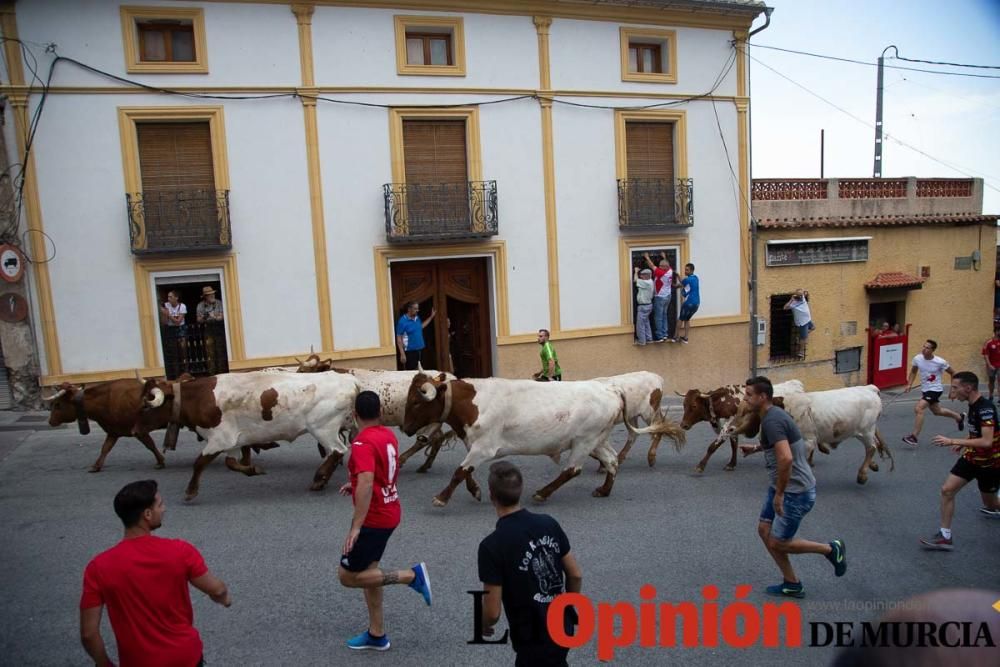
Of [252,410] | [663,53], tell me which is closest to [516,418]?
[252,410]

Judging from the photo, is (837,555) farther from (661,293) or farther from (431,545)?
(661,293)

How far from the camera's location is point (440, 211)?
44.7 feet

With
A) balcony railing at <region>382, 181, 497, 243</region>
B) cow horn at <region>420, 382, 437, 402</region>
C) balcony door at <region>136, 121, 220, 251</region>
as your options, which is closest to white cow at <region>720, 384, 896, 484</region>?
cow horn at <region>420, 382, 437, 402</region>

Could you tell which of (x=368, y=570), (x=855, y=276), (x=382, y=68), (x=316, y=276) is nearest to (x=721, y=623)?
(x=368, y=570)

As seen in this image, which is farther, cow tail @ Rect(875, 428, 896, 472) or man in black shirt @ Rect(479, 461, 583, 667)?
cow tail @ Rect(875, 428, 896, 472)

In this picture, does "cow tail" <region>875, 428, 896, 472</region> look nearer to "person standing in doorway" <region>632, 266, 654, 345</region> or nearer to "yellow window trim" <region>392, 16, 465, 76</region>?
"person standing in doorway" <region>632, 266, 654, 345</region>

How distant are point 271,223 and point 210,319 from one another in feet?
6.31

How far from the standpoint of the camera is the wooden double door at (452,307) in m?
14.0

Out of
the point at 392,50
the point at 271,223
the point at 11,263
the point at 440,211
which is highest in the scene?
the point at 392,50

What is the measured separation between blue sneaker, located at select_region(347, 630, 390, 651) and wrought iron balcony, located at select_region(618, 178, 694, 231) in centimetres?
1141

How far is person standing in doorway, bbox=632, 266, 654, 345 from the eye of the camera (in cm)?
1501

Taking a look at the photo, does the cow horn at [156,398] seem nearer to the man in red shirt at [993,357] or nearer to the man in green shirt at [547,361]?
the man in green shirt at [547,361]

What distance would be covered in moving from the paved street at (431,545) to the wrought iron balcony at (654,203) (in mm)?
6708

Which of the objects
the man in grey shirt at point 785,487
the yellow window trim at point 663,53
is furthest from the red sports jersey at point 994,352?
the man in grey shirt at point 785,487
